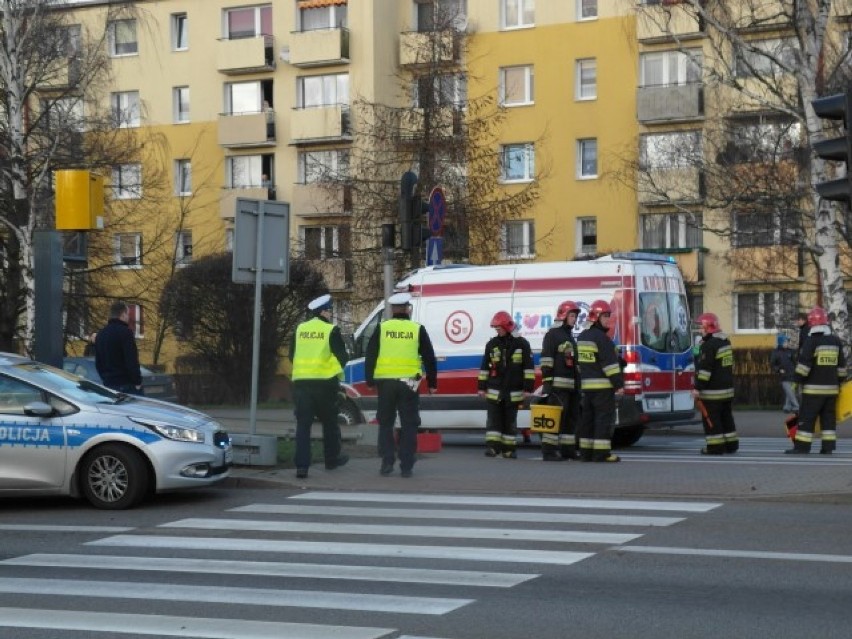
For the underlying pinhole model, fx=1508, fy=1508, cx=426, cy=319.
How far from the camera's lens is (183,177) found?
185 feet

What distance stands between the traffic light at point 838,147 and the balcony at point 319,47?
40.7 metres

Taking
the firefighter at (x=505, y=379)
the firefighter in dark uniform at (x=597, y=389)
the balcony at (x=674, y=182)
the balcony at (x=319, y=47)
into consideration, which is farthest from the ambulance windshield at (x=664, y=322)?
the balcony at (x=319, y=47)

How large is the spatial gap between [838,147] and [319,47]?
136 ft

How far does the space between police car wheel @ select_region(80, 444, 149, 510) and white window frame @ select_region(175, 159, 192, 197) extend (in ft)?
142

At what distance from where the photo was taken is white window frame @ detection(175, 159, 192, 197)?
56125mm

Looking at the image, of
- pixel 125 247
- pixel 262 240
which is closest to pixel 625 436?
pixel 262 240

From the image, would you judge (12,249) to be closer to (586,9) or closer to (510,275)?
(510,275)

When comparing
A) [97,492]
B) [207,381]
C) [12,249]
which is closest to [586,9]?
[207,381]

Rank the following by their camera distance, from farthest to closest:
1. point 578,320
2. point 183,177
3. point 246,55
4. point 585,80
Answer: point 183,177, point 246,55, point 585,80, point 578,320

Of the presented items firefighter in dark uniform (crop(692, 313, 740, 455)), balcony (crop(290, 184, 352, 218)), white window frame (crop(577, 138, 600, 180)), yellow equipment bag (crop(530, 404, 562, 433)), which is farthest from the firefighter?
balcony (crop(290, 184, 352, 218))

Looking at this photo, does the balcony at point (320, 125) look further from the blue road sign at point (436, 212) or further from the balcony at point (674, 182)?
the blue road sign at point (436, 212)

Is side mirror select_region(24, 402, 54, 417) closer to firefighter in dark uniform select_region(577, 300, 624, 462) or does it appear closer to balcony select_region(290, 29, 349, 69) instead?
firefighter in dark uniform select_region(577, 300, 624, 462)

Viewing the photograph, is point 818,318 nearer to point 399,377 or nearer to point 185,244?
point 399,377

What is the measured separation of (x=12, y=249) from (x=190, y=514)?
961 inches
